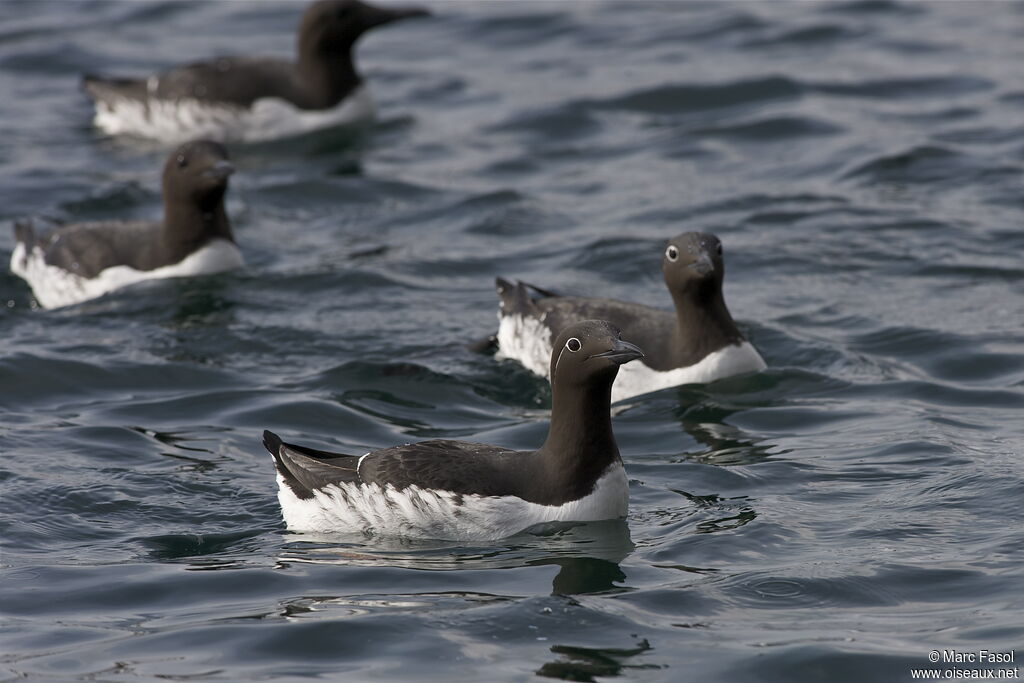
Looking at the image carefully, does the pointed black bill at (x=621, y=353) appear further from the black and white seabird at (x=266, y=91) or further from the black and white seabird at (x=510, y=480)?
the black and white seabird at (x=266, y=91)

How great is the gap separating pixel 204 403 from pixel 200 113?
349 inches

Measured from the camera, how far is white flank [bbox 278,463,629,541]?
1001 centimetres

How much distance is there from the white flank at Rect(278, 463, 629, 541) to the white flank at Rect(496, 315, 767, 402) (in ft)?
10.1

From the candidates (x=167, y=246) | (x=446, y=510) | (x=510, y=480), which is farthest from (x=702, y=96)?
(x=446, y=510)

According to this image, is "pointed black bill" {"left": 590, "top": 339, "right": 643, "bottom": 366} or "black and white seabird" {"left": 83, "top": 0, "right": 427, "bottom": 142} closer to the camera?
"pointed black bill" {"left": 590, "top": 339, "right": 643, "bottom": 366}

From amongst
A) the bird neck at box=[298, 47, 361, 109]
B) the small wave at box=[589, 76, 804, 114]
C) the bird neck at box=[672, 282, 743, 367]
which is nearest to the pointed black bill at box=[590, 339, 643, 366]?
the bird neck at box=[672, 282, 743, 367]

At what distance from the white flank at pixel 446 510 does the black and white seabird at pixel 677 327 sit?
2.86 m

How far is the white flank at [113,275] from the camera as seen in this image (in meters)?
16.2

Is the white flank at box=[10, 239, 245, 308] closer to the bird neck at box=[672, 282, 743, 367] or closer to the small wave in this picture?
the bird neck at box=[672, 282, 743, 367]

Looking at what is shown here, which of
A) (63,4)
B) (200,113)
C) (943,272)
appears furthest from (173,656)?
(63,4)

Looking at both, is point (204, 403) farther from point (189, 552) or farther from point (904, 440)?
point (904, 440)

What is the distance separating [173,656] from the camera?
8.80 meters

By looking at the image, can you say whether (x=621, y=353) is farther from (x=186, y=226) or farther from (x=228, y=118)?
(x=228, y=118)

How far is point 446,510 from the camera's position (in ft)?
32.9
